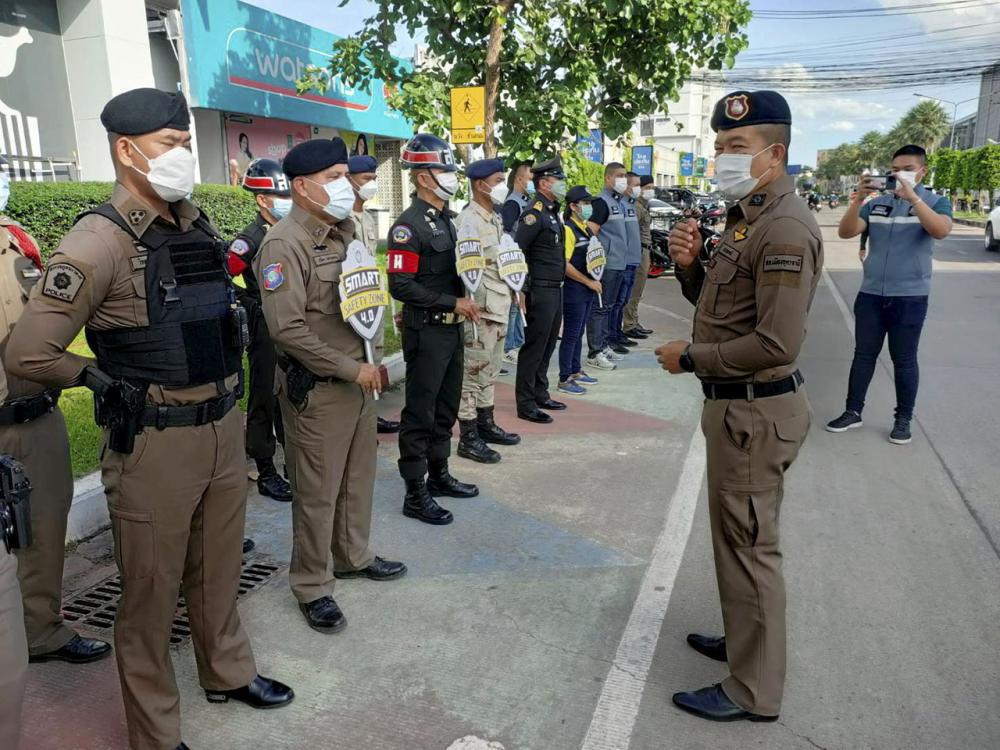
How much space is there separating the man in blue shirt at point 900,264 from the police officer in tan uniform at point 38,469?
506cm

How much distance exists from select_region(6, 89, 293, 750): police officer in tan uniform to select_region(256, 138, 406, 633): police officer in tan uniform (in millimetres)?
494

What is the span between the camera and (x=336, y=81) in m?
16.3

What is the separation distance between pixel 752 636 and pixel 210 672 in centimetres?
191

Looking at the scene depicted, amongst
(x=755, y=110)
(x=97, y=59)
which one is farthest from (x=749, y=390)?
(x=97, y=59)

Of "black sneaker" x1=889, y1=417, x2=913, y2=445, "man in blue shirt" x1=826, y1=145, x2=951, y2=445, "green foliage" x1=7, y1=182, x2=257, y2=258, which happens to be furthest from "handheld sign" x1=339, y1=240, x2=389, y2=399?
"green foliage" x1=7, y1=182, x2=257, y2=258

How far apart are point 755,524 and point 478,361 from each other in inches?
113

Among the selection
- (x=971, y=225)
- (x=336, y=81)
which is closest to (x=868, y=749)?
(x=336, y=81)

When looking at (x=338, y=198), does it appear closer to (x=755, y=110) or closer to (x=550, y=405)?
(x=755, y=110)

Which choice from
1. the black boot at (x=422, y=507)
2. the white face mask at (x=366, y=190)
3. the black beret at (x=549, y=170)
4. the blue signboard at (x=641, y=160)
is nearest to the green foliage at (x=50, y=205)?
the white face mask at (x=366, y=190)

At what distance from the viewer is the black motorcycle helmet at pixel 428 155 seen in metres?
4.17

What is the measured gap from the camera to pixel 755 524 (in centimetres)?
254

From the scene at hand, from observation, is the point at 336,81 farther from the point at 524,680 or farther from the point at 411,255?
the point at 524,680

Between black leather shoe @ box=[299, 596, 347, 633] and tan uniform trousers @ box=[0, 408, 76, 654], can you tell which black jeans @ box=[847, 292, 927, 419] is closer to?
black leather shoe @ box=[299, 596, 347, 633]

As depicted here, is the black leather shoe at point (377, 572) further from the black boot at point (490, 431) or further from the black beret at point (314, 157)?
the black boot at point (490, 431)
